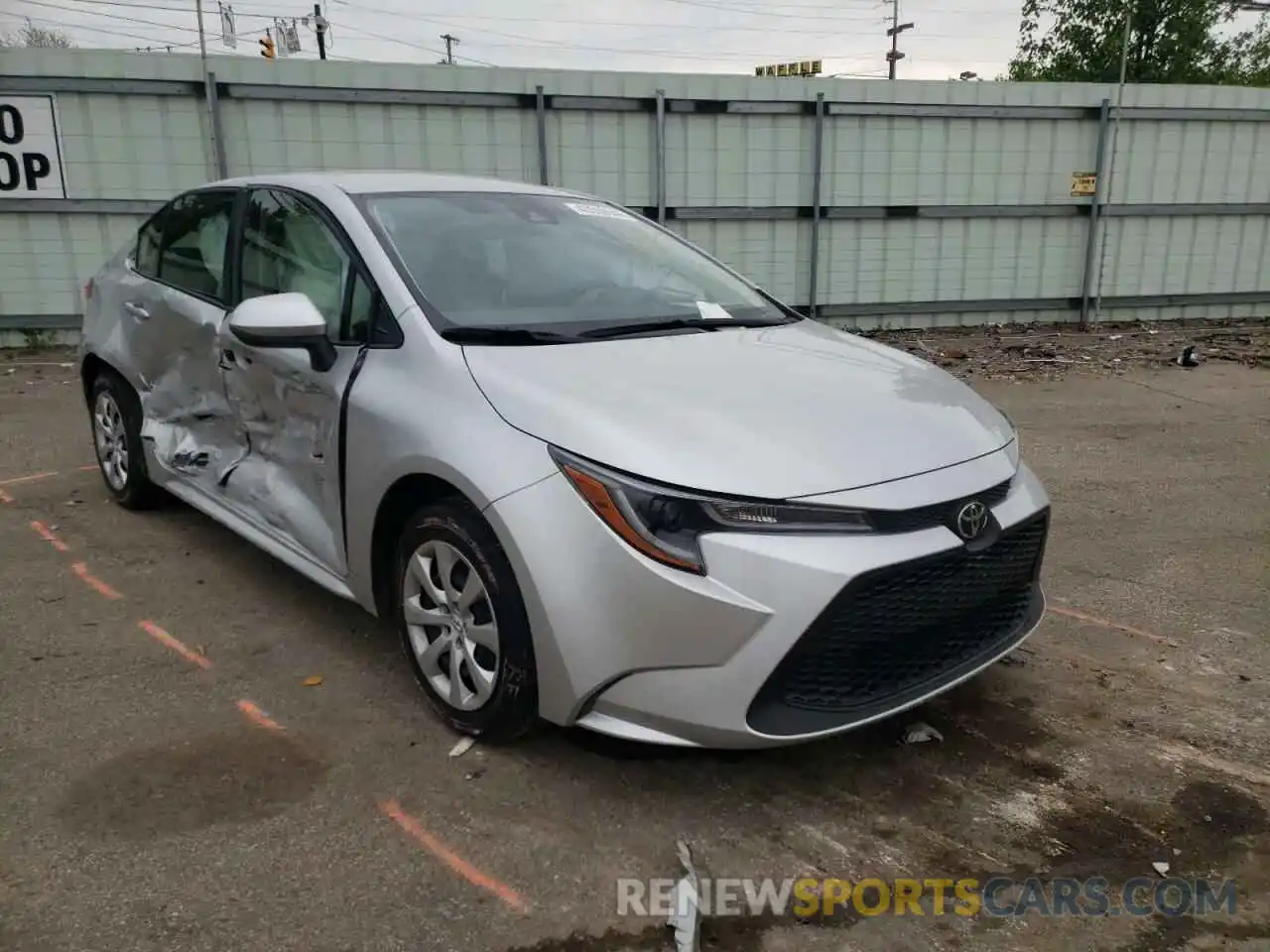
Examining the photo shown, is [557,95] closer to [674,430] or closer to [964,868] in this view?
[674,430]

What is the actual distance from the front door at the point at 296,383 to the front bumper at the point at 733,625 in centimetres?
96

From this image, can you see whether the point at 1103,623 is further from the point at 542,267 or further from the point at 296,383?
the point at 296,383

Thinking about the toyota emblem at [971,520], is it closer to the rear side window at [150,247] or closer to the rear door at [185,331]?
the rear door at [185,331]

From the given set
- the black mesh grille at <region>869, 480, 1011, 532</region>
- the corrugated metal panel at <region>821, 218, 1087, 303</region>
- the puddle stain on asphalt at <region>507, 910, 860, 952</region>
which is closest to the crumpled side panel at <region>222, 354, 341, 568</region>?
the puddle stain on asphalt at <region>507, 910, 860, 952</region>

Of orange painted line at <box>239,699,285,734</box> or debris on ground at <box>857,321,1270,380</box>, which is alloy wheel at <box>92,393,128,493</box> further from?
debris on ground at <box>857,321,1270,380</box>

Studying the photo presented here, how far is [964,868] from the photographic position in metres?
2.37

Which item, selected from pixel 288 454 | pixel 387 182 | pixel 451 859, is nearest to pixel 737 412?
pixel 451 859

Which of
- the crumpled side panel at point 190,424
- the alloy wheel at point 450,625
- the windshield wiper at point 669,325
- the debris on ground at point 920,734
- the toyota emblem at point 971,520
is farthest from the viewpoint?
the crumpled side panel at point 190,424

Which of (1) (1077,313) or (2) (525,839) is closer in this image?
(2) (525,839)

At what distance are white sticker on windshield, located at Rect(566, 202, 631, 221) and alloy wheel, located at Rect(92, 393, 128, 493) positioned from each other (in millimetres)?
2419

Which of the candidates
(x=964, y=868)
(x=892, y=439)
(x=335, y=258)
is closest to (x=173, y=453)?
(x=335, y=258)

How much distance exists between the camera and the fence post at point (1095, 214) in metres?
11.0

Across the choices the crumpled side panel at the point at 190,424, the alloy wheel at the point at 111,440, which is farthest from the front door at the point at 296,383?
the alloy wheel at the point at 111,440

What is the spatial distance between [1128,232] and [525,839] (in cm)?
1142
